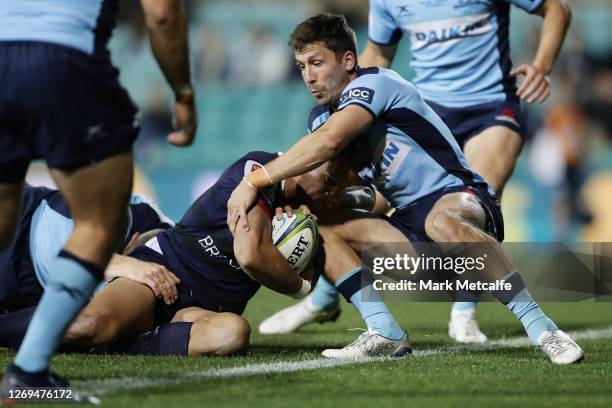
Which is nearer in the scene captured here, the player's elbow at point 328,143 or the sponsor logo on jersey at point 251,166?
the player's elbow at point 328,143

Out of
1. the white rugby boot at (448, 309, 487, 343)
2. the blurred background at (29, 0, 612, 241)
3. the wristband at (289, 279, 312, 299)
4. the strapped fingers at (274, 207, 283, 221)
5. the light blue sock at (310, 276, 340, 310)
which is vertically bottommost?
the blurred background at (29, 0, 612, 241)

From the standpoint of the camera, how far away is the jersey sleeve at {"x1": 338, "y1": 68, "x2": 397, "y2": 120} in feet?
18.1

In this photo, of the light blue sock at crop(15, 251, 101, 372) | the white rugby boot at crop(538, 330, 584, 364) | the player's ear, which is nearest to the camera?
the light blue sock at crop(15, 251, 101, 372)

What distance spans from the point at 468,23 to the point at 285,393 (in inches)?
151

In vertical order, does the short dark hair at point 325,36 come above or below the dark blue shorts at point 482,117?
above

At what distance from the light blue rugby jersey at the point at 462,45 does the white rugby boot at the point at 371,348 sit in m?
2.34

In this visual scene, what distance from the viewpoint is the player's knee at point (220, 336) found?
546cm

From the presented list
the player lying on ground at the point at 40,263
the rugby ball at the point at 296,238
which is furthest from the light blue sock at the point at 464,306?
the player lying on ground at the point at 40,263

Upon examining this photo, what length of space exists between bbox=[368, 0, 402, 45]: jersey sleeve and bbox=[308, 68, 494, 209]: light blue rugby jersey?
183 cm

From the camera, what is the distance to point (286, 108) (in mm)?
18000

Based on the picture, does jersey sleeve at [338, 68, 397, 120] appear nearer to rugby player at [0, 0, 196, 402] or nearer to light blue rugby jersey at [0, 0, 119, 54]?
rugby player at [0, 0, 196, 402]

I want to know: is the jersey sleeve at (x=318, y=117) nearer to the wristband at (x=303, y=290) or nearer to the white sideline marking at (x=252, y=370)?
the wristband at (x=303, y=290)

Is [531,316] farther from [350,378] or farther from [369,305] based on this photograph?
[350,378]

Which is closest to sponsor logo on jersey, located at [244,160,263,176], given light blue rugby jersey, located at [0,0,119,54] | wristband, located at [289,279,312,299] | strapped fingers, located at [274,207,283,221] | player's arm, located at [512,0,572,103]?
strapped fingers, located at [274,207,283,221]
